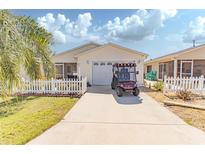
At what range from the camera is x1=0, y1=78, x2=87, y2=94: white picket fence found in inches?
510

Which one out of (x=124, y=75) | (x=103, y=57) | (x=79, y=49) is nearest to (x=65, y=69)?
(x=79, y=49)

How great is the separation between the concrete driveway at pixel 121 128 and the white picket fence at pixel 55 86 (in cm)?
397

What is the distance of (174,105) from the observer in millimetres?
9672

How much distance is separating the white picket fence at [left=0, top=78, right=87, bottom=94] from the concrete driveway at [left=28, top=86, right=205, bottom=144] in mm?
3972

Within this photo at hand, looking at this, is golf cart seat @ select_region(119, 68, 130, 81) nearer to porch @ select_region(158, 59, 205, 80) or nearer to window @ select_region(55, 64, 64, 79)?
porch @ select_region(158, 59, 205, 80)

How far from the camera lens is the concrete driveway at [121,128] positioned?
5.28 meters

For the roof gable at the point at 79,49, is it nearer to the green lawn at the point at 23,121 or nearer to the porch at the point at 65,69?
the porch at the point at 65,69

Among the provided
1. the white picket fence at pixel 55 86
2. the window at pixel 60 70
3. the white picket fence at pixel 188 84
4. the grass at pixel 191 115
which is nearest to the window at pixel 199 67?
the white picket fence at pixel 188 84

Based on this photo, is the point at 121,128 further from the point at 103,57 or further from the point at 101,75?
the point at 103,57

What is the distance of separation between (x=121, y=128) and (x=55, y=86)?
7807 millimetres
